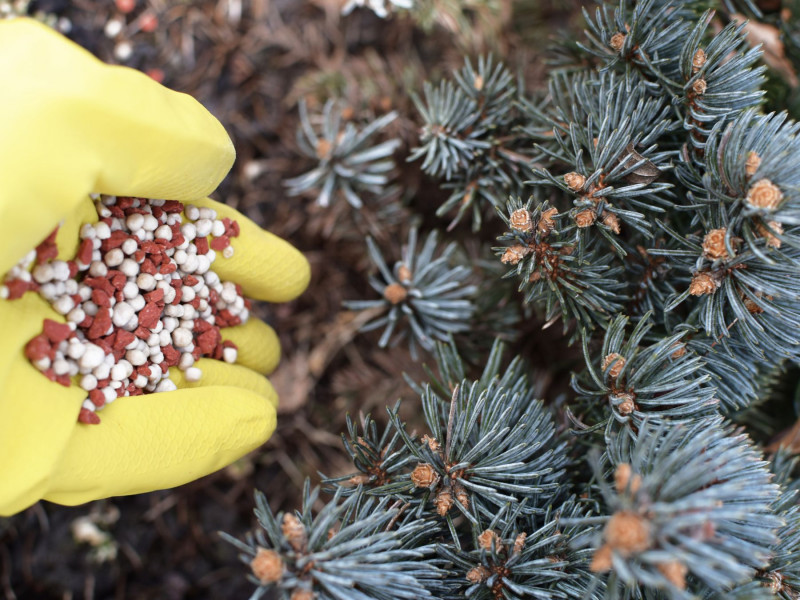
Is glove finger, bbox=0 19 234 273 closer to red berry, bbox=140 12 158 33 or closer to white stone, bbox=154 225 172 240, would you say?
white stone, bbox=154 225 172 240

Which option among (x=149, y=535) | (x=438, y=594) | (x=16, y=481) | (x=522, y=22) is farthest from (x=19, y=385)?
(x=522, y=22)

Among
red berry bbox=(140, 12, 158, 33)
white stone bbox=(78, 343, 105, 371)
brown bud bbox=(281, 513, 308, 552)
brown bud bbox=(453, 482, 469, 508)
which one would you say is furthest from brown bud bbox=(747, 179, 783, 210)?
red berry bbox=(140, 12, 158, 33)

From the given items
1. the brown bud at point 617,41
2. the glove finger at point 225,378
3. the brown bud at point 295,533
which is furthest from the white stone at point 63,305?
the brown bud at point 617,41

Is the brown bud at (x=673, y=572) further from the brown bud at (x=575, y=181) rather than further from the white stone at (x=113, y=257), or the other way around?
the white stone at (x=113, y=257)

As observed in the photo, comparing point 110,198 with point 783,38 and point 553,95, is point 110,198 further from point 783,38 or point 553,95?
point 783,38

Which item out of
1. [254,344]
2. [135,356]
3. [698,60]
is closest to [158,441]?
[135,356]
